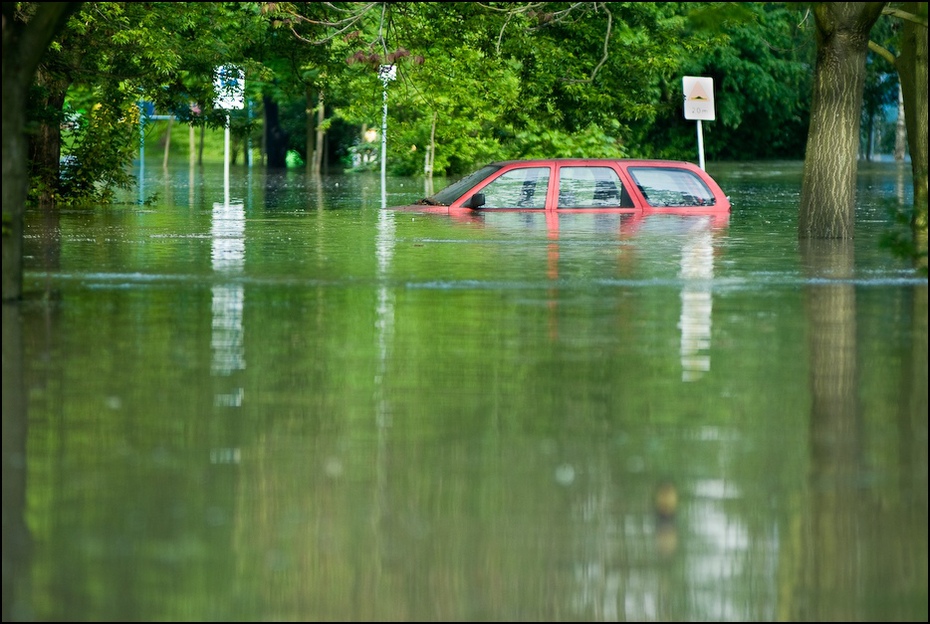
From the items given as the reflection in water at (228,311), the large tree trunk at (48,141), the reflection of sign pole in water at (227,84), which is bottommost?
the reflection in water at (228,311)

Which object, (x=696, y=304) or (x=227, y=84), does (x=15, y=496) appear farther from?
(x=227, y=84)

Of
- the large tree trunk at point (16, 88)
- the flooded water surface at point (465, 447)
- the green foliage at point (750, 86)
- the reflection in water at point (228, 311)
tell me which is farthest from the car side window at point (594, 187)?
the green foliage at point (750, 86)

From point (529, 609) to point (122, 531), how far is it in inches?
60.0

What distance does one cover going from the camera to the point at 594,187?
2427cm

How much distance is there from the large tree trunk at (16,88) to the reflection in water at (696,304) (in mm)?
4444

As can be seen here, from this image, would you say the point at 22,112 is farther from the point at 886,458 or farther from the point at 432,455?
the point at 886,458

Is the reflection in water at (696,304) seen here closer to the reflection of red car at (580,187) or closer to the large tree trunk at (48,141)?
the reflection of red car at (580,187)

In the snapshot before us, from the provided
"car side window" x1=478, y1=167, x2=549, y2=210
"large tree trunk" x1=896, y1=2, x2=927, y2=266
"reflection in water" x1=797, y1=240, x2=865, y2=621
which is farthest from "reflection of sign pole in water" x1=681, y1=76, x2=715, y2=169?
"reflection in water" x1=797, y1=240, x2=865, y2=621

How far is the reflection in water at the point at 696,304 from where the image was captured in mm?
10227

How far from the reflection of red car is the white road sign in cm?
908

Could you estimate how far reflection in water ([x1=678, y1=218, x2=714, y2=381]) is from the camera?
1023cm

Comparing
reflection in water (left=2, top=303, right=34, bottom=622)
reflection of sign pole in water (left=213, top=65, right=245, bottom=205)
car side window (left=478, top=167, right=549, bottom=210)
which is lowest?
reflection in water (left=2, top=303, right=34, bottom=622)

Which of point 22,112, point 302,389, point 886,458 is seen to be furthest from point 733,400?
point 22,112

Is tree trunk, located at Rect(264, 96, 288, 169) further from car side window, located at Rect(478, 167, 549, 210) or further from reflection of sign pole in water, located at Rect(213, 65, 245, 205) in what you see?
car side window, located at Rect(478, 167, 549, 210)
